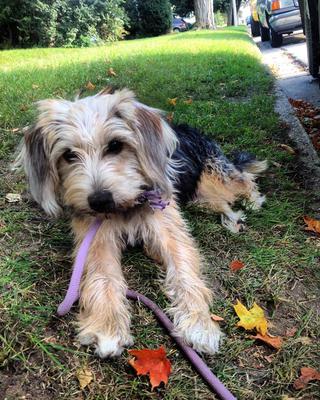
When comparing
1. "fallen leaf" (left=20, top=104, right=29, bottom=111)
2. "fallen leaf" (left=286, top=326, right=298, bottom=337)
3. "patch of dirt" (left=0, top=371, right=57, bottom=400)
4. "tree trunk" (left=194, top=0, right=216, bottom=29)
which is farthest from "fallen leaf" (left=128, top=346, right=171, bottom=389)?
"tree trunk" (left=194, top=0, right=216, bottom=29)

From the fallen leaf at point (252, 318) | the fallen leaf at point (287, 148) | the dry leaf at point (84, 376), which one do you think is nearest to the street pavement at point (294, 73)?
the fallen leaf at point (287, 148)

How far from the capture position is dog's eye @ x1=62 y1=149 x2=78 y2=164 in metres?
3.04

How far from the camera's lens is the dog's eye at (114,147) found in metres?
3.03

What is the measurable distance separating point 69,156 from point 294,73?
8.93 metres

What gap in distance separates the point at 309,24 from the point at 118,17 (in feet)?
55.2

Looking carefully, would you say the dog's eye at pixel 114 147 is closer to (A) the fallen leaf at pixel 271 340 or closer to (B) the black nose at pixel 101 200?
(B) the black nose at pixel 101 200

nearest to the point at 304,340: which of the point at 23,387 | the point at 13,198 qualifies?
the point at 23,387

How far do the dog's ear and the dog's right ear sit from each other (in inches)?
24.2

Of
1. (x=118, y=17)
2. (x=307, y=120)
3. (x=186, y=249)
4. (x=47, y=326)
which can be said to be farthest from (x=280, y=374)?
(x=118, y=17)

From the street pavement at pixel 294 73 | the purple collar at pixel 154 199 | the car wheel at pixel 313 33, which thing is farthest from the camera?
the street pavement at pixel 294 73

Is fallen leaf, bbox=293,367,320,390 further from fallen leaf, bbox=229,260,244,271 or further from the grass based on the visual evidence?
fallen leaf, bbox=229,260,244,271

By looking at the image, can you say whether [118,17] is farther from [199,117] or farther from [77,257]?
[77,257]

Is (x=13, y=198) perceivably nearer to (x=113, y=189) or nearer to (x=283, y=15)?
(x=113, y=189)

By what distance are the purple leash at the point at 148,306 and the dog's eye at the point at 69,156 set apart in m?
0.43
